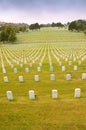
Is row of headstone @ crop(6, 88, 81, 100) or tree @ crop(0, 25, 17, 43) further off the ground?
row of headstone @ crop(6, 88, 81, 100)

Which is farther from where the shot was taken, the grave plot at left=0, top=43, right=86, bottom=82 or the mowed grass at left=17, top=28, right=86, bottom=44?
the mowed grass at left=17, top=28, right=86, bottom=44

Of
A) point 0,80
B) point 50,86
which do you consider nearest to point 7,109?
point 50,86

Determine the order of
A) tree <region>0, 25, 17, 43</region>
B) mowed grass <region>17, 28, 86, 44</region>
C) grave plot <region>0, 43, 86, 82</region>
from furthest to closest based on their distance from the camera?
mowed grass <region>17, 28, 86, 44</region> < tree <region>0, 25, 17, 43</region> < grave plot <region>0, 43, 86, 82</region>

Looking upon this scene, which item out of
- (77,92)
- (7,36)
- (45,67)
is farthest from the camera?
(7,36)

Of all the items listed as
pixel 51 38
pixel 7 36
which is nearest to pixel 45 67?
pixel 7 36

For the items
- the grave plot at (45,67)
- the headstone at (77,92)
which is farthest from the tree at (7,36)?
the headstone at (77,92)

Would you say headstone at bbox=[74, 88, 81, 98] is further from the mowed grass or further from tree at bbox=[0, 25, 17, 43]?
tree at bbox=[0, 25, 17, 43]

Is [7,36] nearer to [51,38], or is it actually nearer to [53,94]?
[51,38]

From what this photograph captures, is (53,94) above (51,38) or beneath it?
above

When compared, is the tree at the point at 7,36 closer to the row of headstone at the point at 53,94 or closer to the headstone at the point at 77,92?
the row of headstone at the point at 53,94

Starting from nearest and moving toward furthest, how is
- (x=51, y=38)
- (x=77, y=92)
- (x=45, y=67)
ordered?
(x=77, y=92) < (x=45, y=67) < (x=51, y=38)

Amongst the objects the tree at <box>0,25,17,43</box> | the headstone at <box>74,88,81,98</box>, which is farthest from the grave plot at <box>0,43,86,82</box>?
the tree at <box>0,25,17,43</box>

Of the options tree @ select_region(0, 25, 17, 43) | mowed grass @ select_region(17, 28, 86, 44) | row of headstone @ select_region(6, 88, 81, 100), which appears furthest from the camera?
mowed grass @ select_region(17, 28, 86, 44)

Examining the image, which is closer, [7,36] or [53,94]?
[53,94]
